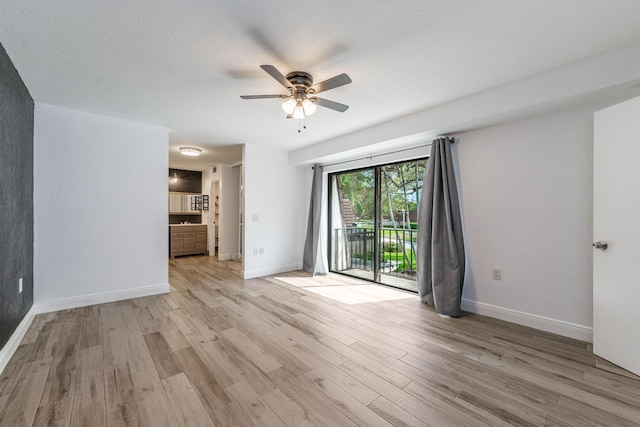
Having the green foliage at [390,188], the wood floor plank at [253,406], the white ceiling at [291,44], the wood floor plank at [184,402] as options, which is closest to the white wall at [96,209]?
the white ceiling at [291,44]

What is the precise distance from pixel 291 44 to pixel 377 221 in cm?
298

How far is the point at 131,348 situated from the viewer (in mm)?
2156

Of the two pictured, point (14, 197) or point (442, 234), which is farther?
point (442, 234)

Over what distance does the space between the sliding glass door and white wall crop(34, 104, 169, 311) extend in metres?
2.89

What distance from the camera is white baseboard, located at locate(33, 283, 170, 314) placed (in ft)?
9.47

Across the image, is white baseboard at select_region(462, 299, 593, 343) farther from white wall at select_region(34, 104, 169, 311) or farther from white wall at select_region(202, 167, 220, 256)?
white wall at select_region(202, 167, 220, 256)

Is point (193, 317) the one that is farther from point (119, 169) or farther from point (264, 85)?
point (264, 85)

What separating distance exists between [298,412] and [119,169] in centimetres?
351

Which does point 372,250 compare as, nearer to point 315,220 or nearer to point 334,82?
point 315,220

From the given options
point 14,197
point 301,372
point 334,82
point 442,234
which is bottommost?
point 301,372

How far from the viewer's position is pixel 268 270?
15.7 ft

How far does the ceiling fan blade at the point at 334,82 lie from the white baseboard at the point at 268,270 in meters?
3.37

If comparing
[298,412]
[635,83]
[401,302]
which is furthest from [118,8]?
[401,302]

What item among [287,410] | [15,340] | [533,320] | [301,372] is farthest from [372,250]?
[15,340]
